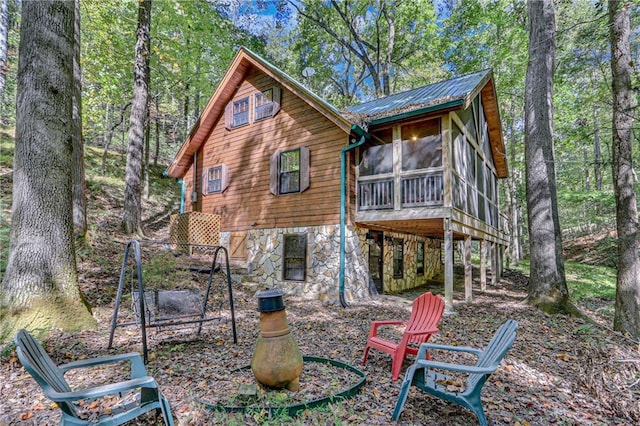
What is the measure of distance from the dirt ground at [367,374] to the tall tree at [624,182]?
820 mm

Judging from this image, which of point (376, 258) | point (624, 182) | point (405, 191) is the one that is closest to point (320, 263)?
point (376, 258)

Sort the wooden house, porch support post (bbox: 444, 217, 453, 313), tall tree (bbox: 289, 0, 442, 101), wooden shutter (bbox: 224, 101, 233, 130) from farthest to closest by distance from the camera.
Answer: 1. tall tree (bbox: 289, 0, 442, 101)
2. wooden shutter (bbox: 224, 101, 233, 130)
3. the wooden house
4. porch support post (bbox: 444, 217, 453, 313)

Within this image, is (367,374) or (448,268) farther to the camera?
(448,268)

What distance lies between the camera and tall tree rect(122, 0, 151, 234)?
10.8 m

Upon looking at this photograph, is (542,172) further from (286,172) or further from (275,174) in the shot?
(275,174)

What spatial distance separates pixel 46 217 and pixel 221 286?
4.52m

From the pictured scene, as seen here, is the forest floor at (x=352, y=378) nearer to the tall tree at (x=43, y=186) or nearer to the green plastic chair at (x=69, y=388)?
the green plastic chair at (x=69, y=388)

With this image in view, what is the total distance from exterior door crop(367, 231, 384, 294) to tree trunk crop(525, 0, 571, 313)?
3.79 meters

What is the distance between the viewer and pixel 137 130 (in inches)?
438

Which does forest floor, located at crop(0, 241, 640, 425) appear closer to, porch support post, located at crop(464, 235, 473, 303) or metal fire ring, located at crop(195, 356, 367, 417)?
metal fire ring, located at crop(195, 356, 367, 417)

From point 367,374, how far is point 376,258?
241 inches

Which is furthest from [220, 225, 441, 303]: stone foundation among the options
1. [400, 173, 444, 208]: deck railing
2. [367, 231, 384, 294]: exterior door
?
[400, 173, 444, 208]: deck railing

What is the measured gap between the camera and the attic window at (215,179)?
1131cm

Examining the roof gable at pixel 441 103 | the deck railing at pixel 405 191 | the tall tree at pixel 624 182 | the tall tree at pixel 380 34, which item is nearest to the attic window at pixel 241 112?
the roof gable at pixel 441 103
